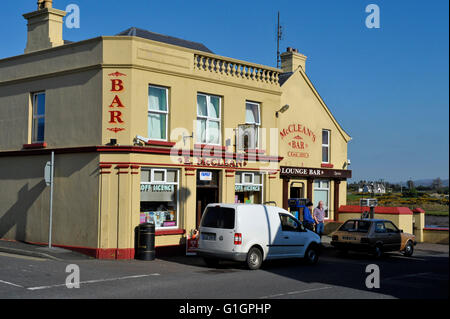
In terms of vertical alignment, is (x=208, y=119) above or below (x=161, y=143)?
above

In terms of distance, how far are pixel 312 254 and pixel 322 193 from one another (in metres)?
10.1

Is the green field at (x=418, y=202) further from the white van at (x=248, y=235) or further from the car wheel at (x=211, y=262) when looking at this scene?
the car wheel at (x=211, y=262)

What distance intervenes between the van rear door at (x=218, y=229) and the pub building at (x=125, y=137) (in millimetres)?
2987

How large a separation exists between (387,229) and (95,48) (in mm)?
12464

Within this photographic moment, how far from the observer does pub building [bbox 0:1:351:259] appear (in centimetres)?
1856

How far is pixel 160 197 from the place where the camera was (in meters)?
19.6

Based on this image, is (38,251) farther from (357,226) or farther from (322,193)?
(322,193)

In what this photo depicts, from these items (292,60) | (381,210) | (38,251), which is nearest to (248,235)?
(38,251)

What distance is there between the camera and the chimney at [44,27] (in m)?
21.0

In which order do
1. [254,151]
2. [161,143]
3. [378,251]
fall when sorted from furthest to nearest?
[254,151] < [378,251] < [161,143]

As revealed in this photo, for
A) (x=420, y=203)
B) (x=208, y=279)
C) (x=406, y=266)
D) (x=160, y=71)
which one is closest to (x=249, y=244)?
(x=208, y=279)

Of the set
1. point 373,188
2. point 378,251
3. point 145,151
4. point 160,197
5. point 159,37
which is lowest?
point 378,251

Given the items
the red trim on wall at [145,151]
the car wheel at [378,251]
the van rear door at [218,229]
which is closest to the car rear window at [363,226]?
the car wheel at [378,251]

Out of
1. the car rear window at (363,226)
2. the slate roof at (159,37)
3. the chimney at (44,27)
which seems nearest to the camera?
the car rear window at (363,226)
